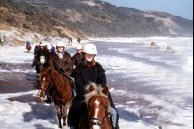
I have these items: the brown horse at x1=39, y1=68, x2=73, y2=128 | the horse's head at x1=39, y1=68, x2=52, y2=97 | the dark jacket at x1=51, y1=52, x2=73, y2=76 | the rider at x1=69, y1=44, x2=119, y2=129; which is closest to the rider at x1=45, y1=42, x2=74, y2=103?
the dark jacket at x1=51, y1=52, x2=73, y2=76

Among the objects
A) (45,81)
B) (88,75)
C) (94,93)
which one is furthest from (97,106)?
(45,81)

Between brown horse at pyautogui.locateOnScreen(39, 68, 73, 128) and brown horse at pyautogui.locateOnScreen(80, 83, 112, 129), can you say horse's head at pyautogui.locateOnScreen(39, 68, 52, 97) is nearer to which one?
brown horse at pyautogui.locateOnScreen(39, 68, 73, 128)

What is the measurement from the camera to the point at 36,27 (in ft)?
297

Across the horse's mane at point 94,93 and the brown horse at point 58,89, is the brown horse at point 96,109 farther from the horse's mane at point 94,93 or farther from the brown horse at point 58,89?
the brown horse at point 58,89

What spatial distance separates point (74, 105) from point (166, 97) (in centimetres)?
1056

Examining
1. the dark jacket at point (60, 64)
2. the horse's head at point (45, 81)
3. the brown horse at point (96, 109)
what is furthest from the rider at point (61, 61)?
the brown horse at point (96, 109)

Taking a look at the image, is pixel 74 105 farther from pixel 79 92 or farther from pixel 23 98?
pixel 23 98

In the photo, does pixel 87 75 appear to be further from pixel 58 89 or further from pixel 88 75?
pixel 58 89

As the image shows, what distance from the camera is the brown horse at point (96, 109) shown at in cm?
612

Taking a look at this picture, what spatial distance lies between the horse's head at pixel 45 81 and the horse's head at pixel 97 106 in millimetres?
3942

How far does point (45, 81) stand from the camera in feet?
34.9

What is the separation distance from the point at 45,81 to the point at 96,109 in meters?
4.58

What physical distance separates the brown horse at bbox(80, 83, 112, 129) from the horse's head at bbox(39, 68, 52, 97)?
3.59 m

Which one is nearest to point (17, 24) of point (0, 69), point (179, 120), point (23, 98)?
point (0, 69)
